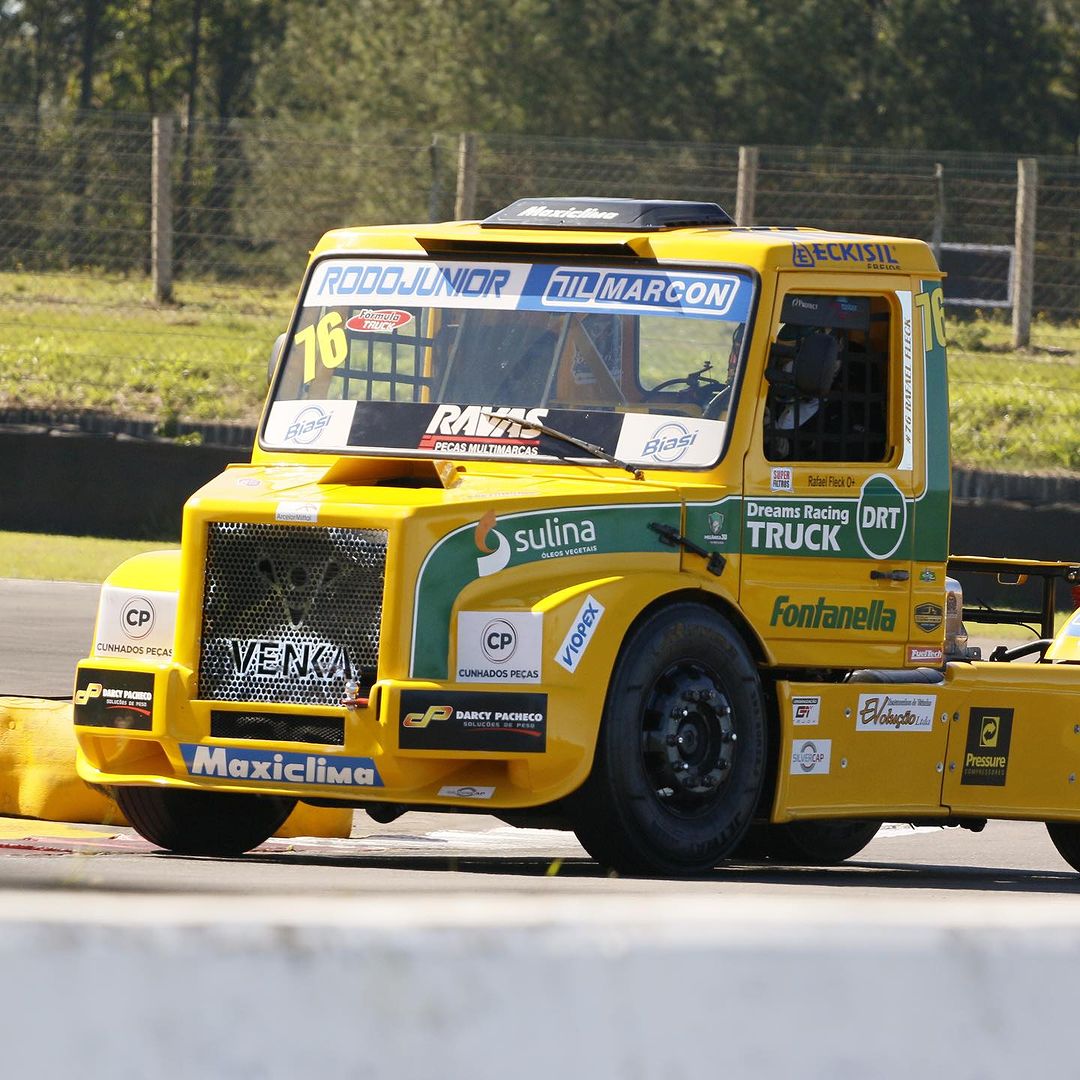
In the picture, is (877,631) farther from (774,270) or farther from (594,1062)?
(594,1062)

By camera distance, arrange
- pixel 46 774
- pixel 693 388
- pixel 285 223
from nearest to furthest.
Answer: pixel 693 388 → pixel 46 774 → pixel 285 223

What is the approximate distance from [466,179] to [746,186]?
8.68ft

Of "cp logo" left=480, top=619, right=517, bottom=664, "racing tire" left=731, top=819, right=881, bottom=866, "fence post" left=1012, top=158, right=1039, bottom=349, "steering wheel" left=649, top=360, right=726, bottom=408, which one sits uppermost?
"fence post" left=1012, top=158, right=1039, bottom=349

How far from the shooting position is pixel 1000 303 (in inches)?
858

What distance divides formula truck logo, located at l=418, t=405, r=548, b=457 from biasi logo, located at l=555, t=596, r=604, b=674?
0.89 metres

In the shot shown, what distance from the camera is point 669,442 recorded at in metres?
8.27

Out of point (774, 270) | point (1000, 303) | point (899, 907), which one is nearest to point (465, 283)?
point (774, 270)

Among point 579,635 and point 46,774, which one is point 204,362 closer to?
point 46,774

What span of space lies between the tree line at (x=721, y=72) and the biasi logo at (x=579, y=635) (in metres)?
39.4

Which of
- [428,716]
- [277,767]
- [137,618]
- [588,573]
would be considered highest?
[588,573]

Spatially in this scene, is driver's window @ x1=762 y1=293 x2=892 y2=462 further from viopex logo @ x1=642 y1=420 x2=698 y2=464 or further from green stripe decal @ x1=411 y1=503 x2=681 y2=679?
green stripe decal @ x1=411 y1=503 x2=681 y2=679

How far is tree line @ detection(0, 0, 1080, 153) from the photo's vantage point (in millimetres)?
46469

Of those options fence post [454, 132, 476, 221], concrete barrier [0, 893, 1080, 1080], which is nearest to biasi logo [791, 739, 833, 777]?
concrete barrier [0, 893, 1080, 1080]

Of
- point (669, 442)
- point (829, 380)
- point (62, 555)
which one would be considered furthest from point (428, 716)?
point (62, 555)
